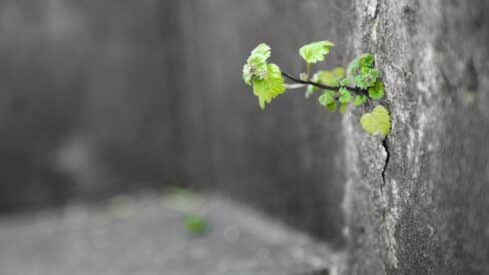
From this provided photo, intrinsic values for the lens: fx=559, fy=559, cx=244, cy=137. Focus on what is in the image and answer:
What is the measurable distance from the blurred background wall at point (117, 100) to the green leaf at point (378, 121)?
1479 mm

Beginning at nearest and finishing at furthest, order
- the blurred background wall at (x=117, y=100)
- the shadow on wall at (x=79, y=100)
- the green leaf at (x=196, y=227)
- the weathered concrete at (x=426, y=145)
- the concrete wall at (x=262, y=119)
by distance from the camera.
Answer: the weathered concrete at (x=426, y=145) → the concrete wall at (x=262, y=119) → the green leaf at (x=196, y=227) → the blurred background wall at (x=117, y=100) → the shadow on wall at (x=79, y=100)

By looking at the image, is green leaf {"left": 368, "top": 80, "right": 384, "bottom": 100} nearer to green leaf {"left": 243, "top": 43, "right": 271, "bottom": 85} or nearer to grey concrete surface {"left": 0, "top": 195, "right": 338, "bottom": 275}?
green leaf {"left": 243, "top": 43, "right": 271, "bottom": 85}

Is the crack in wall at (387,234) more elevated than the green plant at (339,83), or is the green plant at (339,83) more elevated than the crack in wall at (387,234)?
the green plant at (339,83)

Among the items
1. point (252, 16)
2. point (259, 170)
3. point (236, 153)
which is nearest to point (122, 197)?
point (236, 153)

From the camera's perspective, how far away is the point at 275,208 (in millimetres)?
2613

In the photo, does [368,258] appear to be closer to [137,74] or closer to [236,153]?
[236,153]

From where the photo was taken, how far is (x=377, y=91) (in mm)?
1488

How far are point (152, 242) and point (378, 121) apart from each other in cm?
168

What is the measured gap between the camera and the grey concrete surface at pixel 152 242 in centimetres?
224

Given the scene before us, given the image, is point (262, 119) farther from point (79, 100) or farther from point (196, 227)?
point (79, 100)

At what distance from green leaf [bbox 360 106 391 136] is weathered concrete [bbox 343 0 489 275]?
0.06 feet

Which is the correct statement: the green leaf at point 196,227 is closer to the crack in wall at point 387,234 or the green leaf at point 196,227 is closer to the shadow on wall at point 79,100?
the shadow on wall at point 79,100

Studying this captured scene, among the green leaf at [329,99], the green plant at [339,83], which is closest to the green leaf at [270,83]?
the green plant at [339,83]

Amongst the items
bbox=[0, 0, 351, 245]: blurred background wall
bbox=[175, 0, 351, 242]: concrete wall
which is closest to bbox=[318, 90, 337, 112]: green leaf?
bbox=[175, 0, 351, 242]: concrete wall
